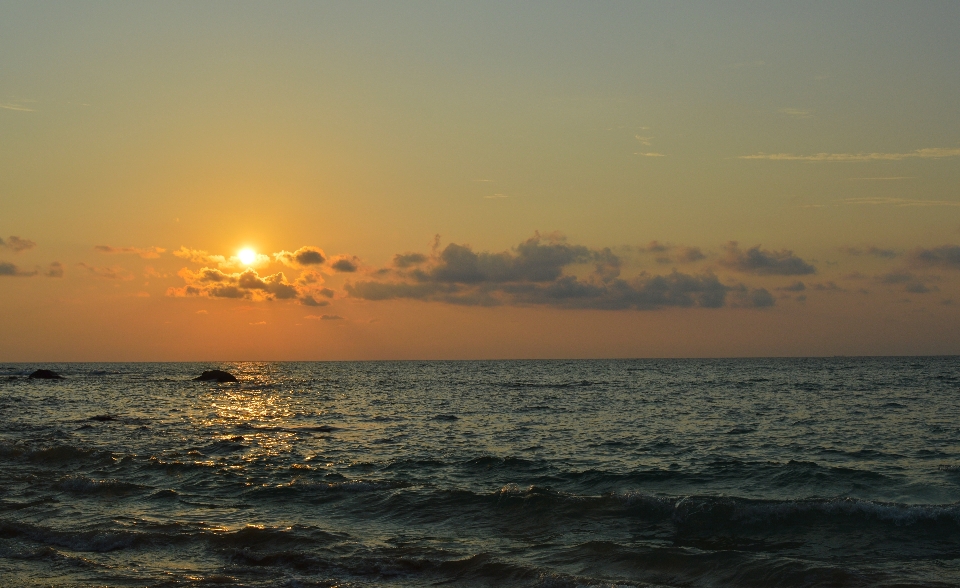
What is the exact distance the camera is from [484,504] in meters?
20.7

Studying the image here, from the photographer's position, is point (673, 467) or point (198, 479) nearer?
point (198, 479)

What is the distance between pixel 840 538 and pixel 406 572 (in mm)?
10379

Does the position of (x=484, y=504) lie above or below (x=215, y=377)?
above

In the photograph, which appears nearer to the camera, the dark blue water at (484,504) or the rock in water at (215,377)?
the dark blue water at (484,504)

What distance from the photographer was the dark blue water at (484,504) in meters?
14.8

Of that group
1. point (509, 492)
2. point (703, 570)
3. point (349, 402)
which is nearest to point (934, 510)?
point (703, 570)

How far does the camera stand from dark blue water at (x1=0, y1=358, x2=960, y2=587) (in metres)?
14.8

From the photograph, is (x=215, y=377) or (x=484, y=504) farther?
(x=215, y=377)

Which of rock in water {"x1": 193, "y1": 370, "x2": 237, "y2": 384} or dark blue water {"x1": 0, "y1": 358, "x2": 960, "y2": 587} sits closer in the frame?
dark blue water {"x1": 0, "y1": 358, "x2": 960, "y2": 587}

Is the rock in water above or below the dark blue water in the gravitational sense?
below

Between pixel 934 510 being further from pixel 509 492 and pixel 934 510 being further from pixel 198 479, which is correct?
pixel 198 479

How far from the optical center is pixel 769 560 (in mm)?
15133

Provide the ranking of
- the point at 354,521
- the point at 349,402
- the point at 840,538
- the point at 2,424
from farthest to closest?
the point at 349,402
the point at 2,424
the point at 354,521
the point at 840,538

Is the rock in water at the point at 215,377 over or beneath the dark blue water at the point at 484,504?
beneath
